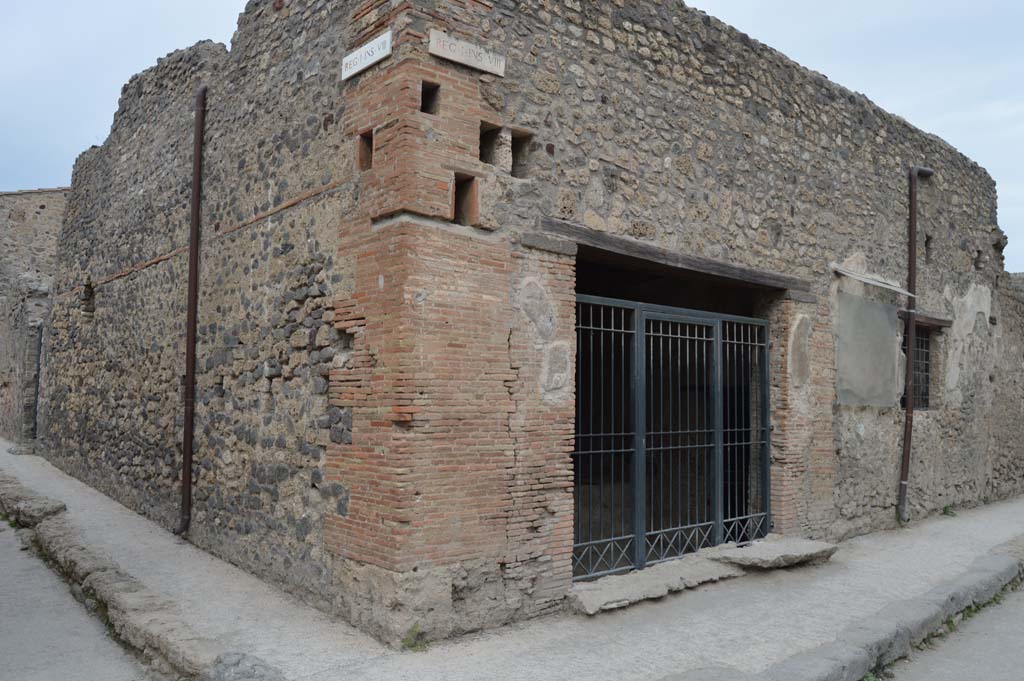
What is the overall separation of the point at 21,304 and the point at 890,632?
1337cm

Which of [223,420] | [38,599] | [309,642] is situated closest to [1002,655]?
[309,642]

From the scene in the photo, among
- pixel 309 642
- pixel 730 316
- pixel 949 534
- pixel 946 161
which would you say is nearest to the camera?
pixel 309 642

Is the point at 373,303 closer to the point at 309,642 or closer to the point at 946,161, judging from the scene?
the point at 309,642

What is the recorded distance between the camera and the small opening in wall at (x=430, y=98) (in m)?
5.16

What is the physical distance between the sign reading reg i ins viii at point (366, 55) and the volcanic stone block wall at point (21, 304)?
31.1 feet

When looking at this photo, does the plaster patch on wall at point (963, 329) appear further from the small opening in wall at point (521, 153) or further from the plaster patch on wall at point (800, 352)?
the small opening in wall at point (521, 153)

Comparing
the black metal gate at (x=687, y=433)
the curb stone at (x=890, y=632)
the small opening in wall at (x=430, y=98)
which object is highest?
the small opening in wall at (x=430, y=98)

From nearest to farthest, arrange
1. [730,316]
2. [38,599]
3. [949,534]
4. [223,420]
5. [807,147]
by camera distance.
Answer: [38,599] → [223,420] → [730,316] → [807,147] → [949,534]

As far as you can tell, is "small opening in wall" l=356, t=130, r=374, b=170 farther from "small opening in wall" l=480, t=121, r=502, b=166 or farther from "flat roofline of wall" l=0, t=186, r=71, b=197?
"flat roofline of wall" l=0, t=186, r=71, b=197

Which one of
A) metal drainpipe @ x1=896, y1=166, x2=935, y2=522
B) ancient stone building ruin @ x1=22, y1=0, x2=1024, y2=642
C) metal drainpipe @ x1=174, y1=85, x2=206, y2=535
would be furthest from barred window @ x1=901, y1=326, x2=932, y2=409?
metal drainpipe @ x1=174, y1=85, x2=206, y2=535

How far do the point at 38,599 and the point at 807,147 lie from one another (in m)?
7.97

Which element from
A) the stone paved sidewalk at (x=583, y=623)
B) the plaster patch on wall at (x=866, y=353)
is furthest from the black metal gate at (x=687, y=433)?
the plaster patch on wall at (x=866, y=353)

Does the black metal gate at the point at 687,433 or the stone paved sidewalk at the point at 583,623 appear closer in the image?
the stone paved sidewalk at the point at 583,623

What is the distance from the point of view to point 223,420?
696cm
